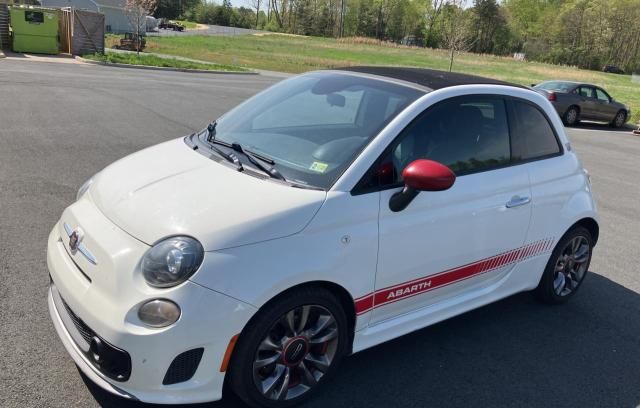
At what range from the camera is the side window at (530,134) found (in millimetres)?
3928

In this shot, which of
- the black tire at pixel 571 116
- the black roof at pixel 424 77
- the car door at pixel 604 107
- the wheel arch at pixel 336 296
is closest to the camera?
the wheel arch at pixel 336 296

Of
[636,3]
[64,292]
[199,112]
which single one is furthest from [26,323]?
[636,3]

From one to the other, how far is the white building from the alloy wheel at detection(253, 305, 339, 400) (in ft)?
231

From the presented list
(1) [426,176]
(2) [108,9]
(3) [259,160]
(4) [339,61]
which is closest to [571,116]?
(1) [426,176]

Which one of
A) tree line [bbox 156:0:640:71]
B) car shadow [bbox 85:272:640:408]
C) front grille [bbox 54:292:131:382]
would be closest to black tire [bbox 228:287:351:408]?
car shadow [bbox 85:272:640:408]

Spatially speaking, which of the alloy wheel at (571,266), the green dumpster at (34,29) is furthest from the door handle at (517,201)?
the green dumpster at (34,29)

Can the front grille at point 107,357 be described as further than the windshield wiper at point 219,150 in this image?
No

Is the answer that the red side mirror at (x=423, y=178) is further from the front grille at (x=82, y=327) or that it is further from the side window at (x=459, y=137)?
the front grille at (x=82, y=327)

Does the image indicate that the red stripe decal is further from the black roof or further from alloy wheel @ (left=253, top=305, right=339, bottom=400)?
the black roof

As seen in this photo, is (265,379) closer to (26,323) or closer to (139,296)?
(139,296)

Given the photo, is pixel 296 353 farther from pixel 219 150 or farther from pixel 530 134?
pixel 530 134

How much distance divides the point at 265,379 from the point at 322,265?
66cm

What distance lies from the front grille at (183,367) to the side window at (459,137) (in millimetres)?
1428

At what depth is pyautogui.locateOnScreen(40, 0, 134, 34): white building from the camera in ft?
216
